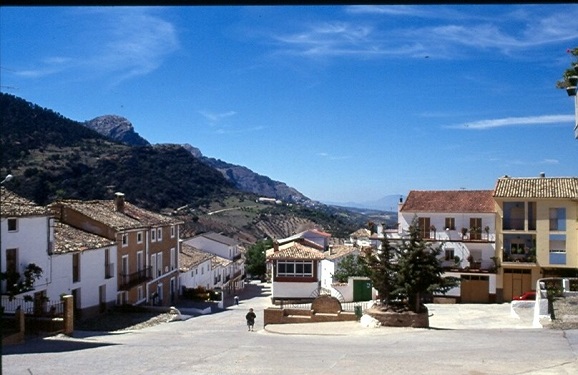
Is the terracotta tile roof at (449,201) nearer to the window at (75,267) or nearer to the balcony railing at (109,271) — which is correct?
the balcony railing at (109,271)

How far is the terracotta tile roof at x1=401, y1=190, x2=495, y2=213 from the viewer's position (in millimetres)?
35188

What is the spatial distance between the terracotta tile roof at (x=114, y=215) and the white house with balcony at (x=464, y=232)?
13.9m

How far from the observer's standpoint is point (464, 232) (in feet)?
113

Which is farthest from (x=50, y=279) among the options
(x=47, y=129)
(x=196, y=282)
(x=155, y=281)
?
(x=47, y=129)

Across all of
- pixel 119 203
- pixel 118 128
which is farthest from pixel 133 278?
pixel 118 128

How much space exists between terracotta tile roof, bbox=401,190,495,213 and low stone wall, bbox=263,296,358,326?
1356 centimetres

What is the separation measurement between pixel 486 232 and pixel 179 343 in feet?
73.7

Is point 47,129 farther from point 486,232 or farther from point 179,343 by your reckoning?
point 179,343

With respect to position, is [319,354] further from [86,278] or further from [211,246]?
[211,246]

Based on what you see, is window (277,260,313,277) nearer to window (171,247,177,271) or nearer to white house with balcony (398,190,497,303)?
white house with balcony (398,190,497,303)

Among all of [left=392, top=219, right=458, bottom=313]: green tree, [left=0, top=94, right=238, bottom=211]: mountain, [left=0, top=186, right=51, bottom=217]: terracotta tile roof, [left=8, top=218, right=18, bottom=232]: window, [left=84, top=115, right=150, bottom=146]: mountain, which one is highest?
[left=84, top=115, right=150, bottom=146]: mountain

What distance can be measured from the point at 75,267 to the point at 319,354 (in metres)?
15.3

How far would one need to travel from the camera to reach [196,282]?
44.3m

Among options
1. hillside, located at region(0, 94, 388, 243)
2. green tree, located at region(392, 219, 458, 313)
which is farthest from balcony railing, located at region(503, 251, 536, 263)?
hillside, located at region(0, 94, 388, 243)
